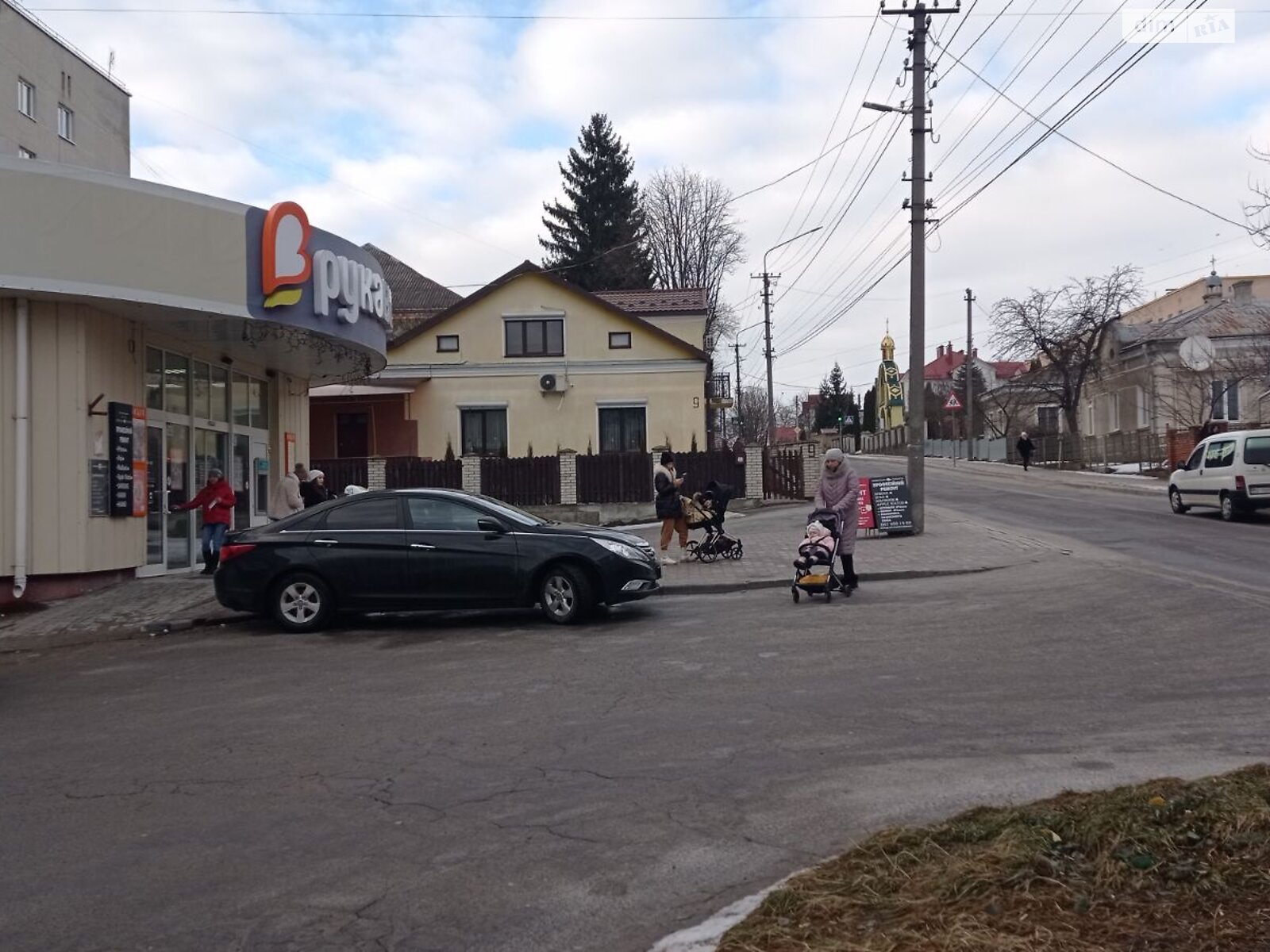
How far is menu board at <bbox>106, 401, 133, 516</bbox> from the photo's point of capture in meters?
15.2

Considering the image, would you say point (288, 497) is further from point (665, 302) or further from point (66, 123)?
point (66, 123)

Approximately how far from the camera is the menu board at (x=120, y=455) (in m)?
15.2

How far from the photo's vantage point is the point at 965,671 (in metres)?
8.98

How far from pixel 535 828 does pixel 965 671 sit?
4.50 metres

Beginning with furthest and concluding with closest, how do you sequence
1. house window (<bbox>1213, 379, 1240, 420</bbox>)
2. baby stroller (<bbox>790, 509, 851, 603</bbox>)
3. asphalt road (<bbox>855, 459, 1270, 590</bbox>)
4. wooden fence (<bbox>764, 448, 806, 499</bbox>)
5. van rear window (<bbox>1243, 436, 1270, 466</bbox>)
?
house window (<bbox>1213, 379, 1240, 420</bbox>) < wooden fence (<bbox>764, 448, 806, 499</bbox>) < van rear window (<bbox>1243, 436, 1270, 466</bbox>) < asphalt road (<bbox>855, 459, 1270, 590</bbox>) < baby stroller (<bbox>790, 509, 851, 603</bbox>)

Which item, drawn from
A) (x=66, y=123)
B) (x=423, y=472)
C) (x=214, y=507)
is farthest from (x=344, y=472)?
(x=66, y=123)

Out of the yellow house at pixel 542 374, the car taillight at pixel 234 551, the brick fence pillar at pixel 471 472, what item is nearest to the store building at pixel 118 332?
the car taillight at pixel 234 551

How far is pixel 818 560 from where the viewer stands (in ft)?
43.9

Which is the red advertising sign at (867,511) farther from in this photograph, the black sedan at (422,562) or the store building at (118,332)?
the store building at (118,332)

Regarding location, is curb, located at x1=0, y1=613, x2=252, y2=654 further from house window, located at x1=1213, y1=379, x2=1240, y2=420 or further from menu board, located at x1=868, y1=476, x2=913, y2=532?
house window, located at x1=1213, y1=379, x2=1240, y2=420

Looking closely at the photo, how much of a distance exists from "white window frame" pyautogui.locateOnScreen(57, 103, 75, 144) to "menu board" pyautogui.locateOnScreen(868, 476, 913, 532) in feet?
119

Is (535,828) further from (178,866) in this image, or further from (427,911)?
(178,866)

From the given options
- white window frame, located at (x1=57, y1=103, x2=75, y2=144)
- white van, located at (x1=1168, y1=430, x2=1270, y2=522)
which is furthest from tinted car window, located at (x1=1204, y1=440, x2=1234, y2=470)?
white window frame, located at (x1=57, y1=103, x2=75, y2=144)

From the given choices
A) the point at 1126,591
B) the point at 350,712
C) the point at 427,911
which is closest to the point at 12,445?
the point at 350,712
